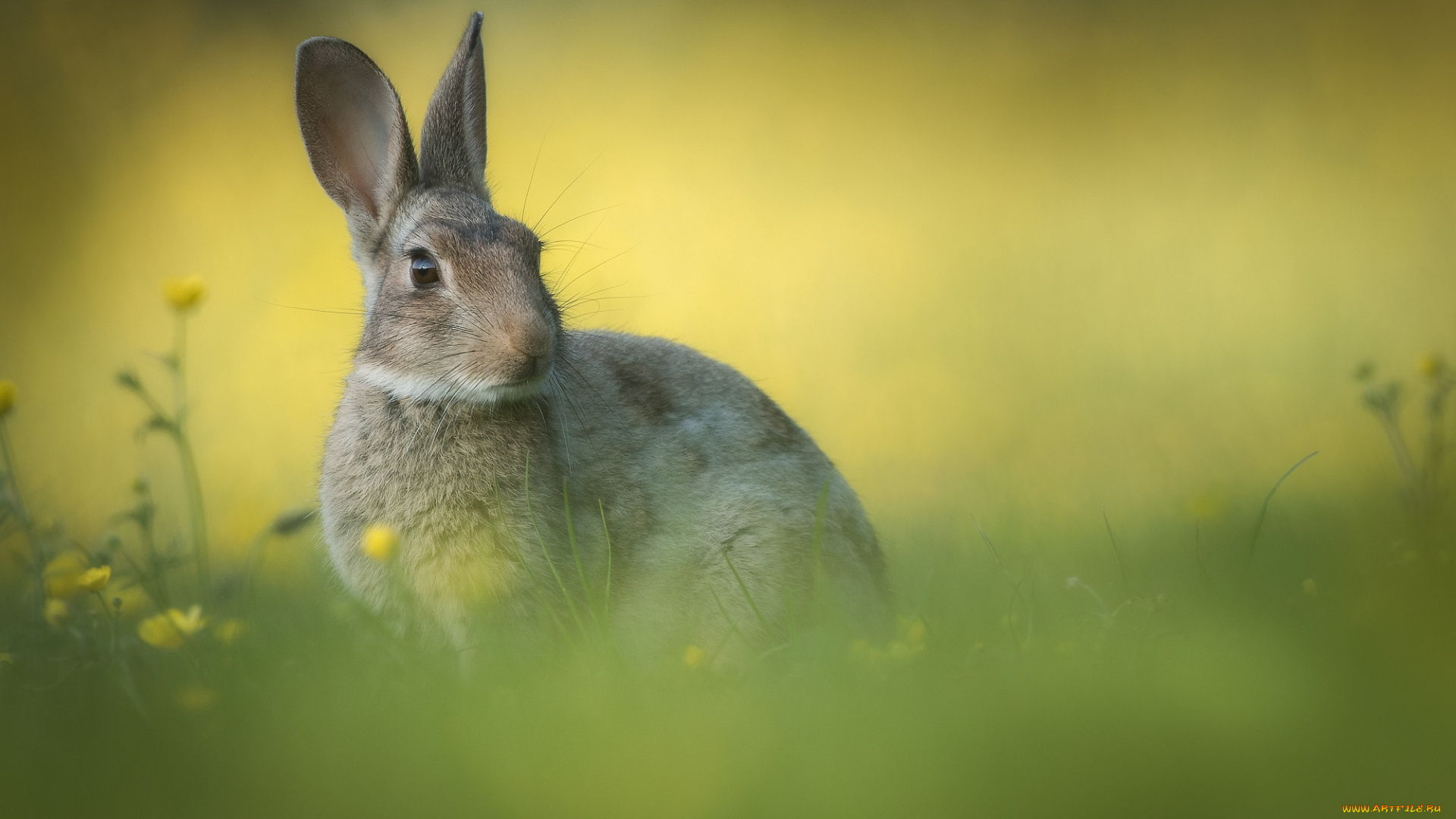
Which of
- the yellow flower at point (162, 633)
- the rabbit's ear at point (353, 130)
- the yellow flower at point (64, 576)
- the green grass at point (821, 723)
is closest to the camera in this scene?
the green grass at point (821, 723)

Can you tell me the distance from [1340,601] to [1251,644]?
17.8 inches

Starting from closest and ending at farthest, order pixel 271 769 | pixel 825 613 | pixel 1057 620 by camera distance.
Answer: pixel 271 769 → pixel 1057 620 → pixel 825 613

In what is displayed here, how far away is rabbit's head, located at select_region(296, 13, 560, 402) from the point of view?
3.53 metres

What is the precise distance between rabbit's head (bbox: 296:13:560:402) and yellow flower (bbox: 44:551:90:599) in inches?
41.4

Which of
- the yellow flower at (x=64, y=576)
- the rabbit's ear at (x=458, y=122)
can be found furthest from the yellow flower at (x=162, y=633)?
the rabbit's ear at (x=458, y=122)

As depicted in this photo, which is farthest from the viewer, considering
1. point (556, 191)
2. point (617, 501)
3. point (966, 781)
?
point (556, 191)

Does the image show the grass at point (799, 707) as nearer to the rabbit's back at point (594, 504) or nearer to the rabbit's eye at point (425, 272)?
the rabbit's back at point (594, 504)

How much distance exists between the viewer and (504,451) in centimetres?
375

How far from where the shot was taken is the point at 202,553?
3.68m

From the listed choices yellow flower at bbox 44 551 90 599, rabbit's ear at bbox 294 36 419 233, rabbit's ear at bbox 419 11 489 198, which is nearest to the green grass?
yellow flower at bbox 44 551 90 599

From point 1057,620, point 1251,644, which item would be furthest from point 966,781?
point 1057,620

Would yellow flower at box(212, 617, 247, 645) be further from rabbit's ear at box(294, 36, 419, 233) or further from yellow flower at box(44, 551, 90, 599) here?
rabbit's ear at box(294, 36, 419, 233)

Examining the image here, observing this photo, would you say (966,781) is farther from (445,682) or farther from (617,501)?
(617,501)

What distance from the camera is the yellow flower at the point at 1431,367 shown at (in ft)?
11.8
